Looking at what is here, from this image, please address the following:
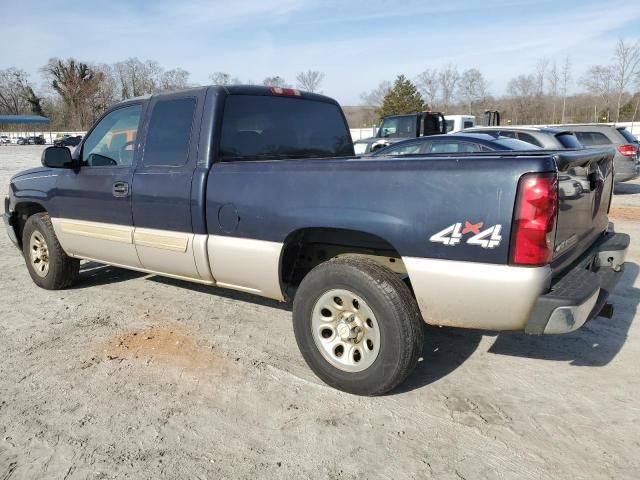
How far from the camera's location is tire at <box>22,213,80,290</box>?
514 centimetres

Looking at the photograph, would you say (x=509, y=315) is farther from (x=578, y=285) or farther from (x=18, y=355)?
(x=18, y=355)

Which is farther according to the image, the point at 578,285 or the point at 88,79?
the point at 88,79

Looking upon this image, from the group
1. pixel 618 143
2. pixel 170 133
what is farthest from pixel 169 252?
pixel 618 143

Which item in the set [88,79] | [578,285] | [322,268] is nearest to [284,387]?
[322,268]

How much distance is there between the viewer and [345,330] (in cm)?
313

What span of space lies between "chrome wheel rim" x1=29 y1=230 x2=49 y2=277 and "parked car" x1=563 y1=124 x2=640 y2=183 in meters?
11.6

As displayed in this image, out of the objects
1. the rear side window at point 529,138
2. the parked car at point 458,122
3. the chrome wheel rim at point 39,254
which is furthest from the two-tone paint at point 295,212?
the parked car at point 458,122

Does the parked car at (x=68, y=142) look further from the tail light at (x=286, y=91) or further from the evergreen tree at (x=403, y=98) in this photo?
the evergreen tree at (x=403, y=98)

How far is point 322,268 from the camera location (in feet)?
10.3

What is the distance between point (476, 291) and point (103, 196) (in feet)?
10.8

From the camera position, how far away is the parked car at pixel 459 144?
754 centimetres

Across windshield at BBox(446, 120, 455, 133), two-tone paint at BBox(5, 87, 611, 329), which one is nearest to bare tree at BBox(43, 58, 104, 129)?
windshield at BBox(446, 120, 455, 133)

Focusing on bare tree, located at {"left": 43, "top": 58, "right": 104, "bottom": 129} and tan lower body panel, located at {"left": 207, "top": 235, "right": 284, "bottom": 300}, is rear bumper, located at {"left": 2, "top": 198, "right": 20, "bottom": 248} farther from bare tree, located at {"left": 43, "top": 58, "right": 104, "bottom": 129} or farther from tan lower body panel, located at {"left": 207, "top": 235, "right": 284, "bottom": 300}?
bare tree, located at {"left": 43, "top": 58, "right": 104, "bottom": 129}

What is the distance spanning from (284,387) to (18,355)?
2.09 meters
